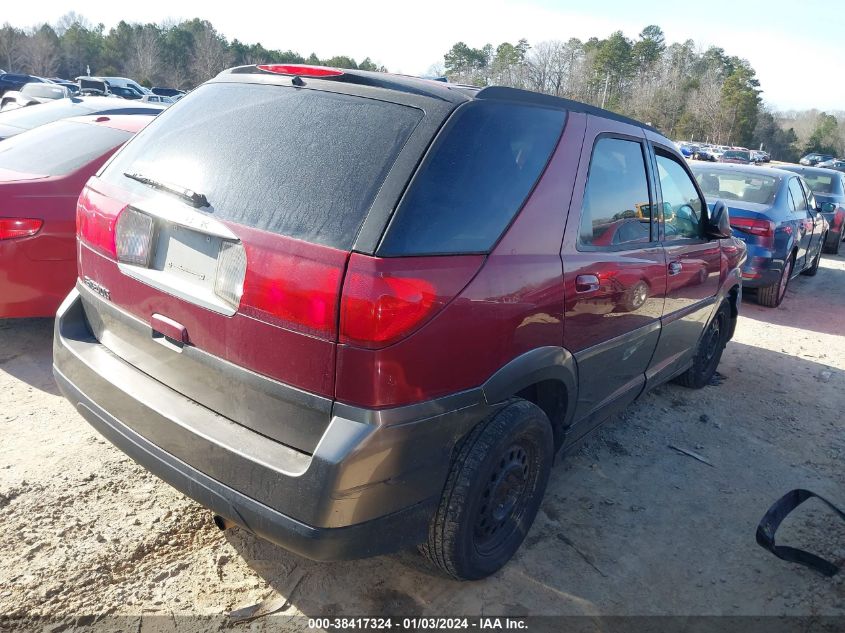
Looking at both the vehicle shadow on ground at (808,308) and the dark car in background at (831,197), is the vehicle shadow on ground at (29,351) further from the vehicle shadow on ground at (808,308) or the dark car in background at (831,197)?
the dark car in background at (831,197)

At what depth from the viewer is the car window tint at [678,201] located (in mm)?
3795

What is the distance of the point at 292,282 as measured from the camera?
2.05m

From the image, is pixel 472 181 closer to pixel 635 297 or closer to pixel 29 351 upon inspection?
pixel 635 297

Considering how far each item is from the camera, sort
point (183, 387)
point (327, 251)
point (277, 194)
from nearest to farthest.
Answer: point (327, 251), point (277, 194), point (183, 387)

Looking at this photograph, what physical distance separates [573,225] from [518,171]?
389 millimetres

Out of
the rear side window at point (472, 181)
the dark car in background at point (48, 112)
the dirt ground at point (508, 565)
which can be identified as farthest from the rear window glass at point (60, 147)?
the rear side window at point (472, 181)

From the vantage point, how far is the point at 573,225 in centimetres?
275

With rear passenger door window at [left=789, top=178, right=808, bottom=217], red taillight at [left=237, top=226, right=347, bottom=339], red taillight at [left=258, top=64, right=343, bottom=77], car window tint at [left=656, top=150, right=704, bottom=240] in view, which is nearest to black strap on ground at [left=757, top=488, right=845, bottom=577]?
car window tint at [left=656, top=150, right=704, bottom=240]

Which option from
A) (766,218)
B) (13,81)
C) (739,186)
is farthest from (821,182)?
(13,81)

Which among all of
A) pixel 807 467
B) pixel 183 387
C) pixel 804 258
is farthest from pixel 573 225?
pixel 804 258

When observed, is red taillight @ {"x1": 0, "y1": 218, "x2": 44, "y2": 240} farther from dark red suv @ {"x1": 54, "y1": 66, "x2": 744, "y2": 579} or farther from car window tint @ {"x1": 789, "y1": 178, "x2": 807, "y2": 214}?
car window tint @ {"x1": 789, "y1": 178, "x2": 807, "y2": 214}

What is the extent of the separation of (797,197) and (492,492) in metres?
8.10

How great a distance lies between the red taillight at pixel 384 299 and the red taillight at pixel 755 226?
673cm

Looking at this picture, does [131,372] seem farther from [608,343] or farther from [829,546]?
[829,546]
